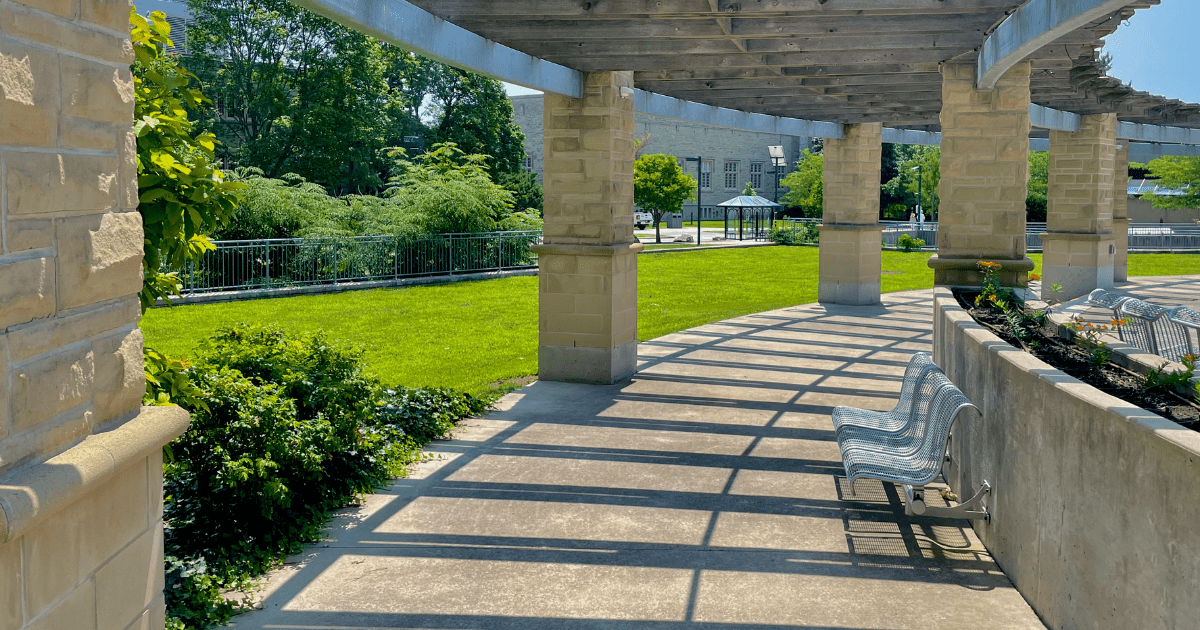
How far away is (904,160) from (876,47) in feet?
178

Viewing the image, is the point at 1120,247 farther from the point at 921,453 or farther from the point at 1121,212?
the point at 921,453

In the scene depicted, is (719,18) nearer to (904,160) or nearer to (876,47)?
(876,47)

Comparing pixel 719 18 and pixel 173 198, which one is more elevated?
pixel 719 18

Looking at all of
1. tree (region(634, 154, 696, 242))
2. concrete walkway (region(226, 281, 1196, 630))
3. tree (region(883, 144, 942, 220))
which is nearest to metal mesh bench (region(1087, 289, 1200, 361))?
concrete walkway (region(226, 281, 1196, 630))

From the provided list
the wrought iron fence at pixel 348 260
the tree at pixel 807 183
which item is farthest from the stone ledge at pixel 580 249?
the tree at pixel 807 183

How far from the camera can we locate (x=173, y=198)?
410 centimetres

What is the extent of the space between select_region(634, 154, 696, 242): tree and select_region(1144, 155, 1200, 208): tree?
68.5 ft

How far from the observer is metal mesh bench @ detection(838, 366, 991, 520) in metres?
6.34

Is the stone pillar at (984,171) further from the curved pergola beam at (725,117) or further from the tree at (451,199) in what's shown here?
the tree at (451,199)

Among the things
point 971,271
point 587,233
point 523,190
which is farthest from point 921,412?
point 523,190

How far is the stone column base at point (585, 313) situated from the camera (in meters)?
11.9

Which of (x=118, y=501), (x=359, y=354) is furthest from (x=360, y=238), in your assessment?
(x=118, y=501)

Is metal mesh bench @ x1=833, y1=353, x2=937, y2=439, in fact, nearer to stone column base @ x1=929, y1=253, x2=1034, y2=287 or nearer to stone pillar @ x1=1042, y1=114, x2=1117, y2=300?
stone column base @ x1=929, y1=253, x2=1034, y2=287

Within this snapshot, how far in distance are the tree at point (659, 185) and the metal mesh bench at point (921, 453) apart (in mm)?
42925
